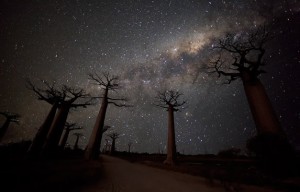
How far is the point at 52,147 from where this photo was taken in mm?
17297

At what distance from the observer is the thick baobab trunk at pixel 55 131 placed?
1705 cm

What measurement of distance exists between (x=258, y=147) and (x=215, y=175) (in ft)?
7.96

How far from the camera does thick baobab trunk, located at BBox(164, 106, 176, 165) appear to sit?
64.2ft

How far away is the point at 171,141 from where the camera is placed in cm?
2066

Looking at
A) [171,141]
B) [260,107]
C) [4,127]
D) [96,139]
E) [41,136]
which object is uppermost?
[4,127]

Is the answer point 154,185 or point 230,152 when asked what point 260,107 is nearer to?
point 154,185

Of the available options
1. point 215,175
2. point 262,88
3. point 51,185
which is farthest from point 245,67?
point 51,185

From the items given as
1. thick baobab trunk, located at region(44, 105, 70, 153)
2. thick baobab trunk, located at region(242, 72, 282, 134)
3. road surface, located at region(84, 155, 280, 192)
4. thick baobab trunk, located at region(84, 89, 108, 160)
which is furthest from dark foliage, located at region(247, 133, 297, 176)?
thick baobab trunk, located at region(44, 105, 70, 153)

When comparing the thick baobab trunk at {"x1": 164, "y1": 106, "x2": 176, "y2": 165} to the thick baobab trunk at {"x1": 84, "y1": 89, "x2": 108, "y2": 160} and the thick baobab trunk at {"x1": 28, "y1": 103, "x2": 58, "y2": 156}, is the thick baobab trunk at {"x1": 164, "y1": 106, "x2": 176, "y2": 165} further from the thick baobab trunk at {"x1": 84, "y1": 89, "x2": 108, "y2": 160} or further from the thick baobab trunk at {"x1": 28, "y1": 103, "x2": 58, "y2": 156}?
the thick baobab trunk at {"x1": 28, "y1": 103, "x2": 58, "y2": 156}

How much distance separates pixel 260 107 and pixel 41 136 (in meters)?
17.1

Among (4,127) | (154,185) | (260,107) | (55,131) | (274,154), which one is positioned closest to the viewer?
(154,185)

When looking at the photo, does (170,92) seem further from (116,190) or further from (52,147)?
(116,190)

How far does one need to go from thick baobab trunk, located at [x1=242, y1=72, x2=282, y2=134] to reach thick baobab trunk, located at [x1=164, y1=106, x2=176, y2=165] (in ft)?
34.3

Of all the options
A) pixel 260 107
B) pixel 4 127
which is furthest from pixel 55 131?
pixel 260 107
